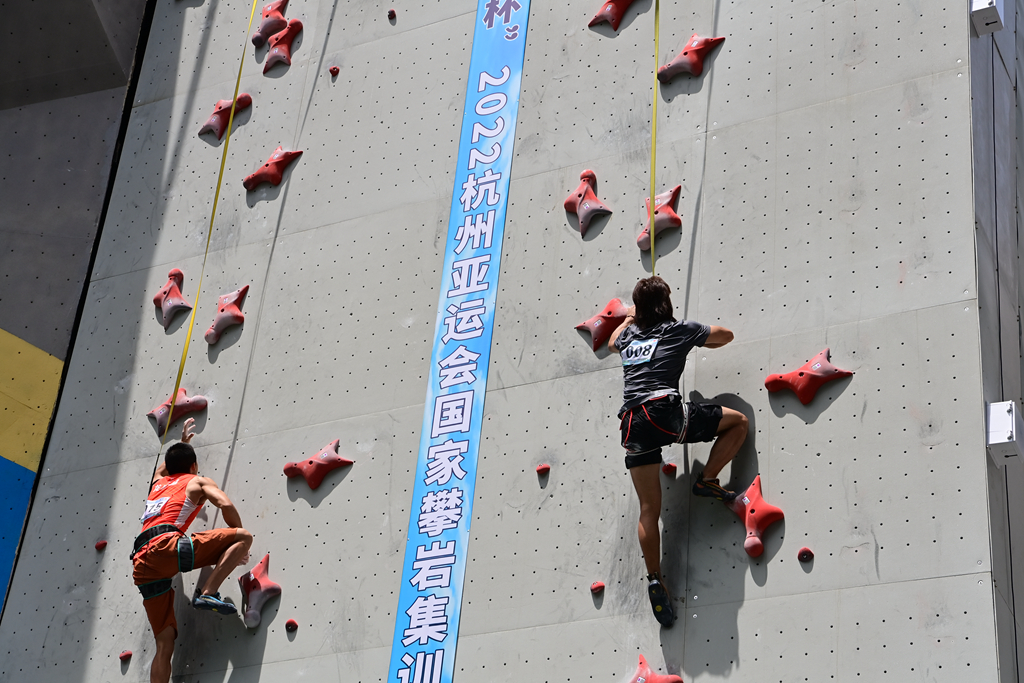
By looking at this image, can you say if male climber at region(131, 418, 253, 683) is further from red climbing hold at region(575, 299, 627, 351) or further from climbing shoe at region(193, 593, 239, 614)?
red climbing hold at region(575, 299, 627, 351)

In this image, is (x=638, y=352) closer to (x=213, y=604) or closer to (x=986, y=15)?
(x=986, y=15)

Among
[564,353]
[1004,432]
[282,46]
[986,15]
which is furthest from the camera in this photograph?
[282,46]

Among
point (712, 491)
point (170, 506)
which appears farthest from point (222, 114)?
point (712, 491)

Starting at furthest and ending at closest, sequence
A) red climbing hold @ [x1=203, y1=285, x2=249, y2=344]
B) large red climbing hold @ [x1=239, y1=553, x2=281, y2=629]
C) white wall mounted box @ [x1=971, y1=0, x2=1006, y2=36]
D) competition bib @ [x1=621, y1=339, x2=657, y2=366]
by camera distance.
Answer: red climbing hold @ [x1=203, y1=285, x2=249, y2=344], large red climbing hold @ [x1=239, y1=553, x2=281, y2=629], white wall mounted box @ [x1=971, y1=0, x2=1006, y2=36], competition bib @ [x1=621, y1=339, x2=657, y2=366]

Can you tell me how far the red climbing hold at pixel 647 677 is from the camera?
4934 mm

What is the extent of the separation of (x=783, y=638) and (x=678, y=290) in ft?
5.40

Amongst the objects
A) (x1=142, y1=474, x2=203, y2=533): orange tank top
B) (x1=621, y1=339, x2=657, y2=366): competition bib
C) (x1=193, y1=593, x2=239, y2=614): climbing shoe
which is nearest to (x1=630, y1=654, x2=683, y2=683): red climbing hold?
(x1=621, y1=339, x2=657, y2=366): competition bib

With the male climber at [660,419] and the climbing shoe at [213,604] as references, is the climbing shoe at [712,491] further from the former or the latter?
the climbing shoe at [213,604]

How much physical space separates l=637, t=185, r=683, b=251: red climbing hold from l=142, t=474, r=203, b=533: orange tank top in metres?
2.49

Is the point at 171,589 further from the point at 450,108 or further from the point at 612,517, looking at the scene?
the point at 450,108

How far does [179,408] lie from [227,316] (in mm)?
563

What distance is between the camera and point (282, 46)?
25.1 feet

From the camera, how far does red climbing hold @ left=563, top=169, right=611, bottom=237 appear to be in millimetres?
6051

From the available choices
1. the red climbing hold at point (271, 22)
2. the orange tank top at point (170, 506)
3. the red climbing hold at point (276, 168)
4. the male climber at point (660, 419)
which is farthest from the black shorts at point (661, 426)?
the red climbing hold at point (271, 22)
